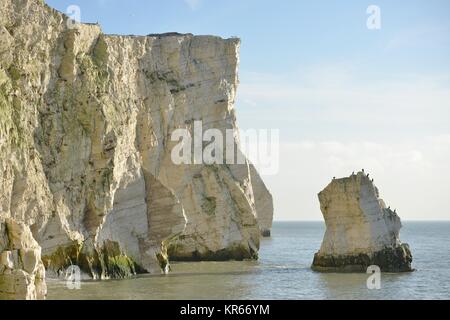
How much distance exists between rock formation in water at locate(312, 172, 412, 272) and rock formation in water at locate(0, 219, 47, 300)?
77.1 ft

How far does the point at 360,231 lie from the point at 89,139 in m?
17.1

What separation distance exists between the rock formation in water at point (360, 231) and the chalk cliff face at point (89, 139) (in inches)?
370

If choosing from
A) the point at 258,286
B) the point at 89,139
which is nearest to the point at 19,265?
the point at 258,286

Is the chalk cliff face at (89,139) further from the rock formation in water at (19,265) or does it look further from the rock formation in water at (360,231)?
the rock formation in water at (360,231)

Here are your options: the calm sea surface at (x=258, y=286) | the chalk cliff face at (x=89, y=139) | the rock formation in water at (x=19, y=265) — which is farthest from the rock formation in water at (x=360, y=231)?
the rock formation in water at (x=19, y=265)

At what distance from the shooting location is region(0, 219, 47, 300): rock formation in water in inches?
1012

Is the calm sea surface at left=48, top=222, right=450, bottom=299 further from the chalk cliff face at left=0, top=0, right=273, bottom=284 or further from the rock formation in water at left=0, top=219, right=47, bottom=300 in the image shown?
the rock formation in water at left=0, top=219, right=47, bottom=300

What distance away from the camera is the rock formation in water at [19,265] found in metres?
25.7

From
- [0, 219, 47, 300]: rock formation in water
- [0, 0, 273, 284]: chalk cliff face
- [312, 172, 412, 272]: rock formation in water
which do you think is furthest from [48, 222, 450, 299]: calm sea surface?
[0, 219, 47, 300]: rock formation in water

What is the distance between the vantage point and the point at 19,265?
1064 inches

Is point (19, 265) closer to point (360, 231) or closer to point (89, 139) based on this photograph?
point (89, 139)

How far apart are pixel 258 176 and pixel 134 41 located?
119ft

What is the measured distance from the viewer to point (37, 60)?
132 feet
